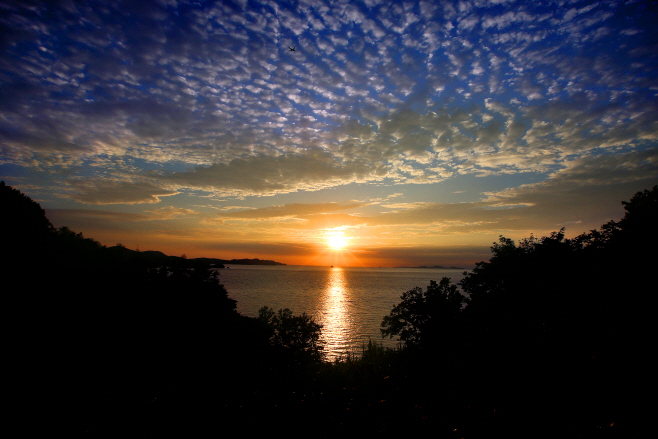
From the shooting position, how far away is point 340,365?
83.6 feet

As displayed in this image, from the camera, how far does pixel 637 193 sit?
24.3 meters

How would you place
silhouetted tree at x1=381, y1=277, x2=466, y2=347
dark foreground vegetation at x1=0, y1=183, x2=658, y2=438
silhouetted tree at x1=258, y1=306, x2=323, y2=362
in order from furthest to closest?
silhouetted tree at x1=381, y1=277, x2=466, y2=347 < silhouetted tree at x1=258, y1=306, x2=323, y2=362 < dark foreground vegetation at x1=0, y1=183, x2=658, y2=438

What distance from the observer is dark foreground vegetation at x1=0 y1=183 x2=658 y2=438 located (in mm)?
9727

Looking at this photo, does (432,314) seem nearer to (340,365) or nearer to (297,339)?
(340,365)

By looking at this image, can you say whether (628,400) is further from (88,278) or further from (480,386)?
(88,278)

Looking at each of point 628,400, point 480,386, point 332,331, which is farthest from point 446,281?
point 332,331

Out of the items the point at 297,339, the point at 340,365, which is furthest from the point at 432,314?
the point at 297,339

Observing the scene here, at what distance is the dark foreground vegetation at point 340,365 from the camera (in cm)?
973

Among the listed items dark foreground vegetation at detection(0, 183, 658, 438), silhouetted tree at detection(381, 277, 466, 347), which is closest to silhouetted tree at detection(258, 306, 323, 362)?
dark foreground vegetation at detection(0, 183, 658, 438)

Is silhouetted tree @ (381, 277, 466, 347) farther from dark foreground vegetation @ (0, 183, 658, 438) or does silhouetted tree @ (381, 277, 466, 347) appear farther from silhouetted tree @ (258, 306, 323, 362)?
silhouetted tree @ (258, 306, 323, 362)

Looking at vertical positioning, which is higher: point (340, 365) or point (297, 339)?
point (297, 339)

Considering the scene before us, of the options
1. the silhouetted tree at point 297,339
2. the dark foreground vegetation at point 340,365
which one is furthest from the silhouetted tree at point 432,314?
the silhouetted tree at point 297,339

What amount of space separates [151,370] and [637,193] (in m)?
38.4

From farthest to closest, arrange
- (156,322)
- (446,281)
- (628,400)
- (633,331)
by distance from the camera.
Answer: (446,281) < (156,322) < (633,331) < (628,400)
